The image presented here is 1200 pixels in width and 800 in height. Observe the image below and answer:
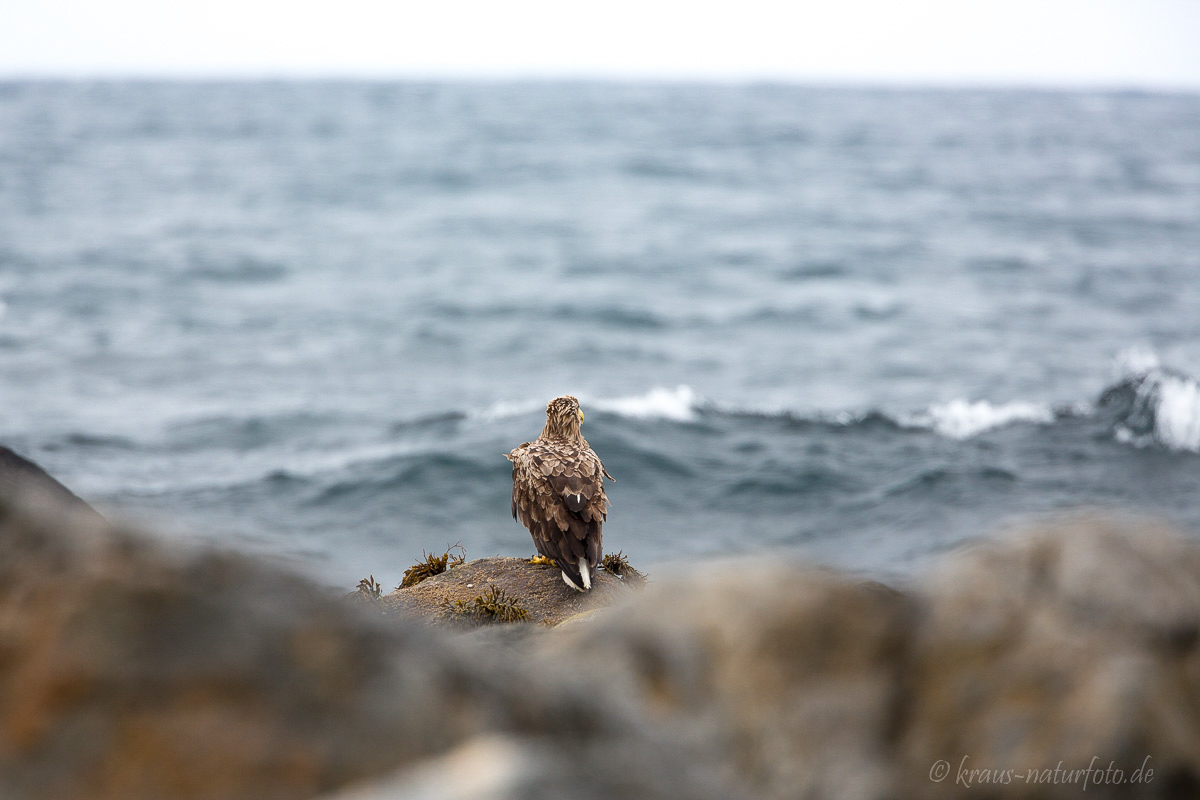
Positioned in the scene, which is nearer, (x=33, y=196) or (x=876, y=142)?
(x=33, y=196)

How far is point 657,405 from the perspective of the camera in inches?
945

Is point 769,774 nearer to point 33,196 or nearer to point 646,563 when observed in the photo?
point 646,563

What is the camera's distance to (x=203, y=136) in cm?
9119

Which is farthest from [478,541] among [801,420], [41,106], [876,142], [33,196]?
[41,106]

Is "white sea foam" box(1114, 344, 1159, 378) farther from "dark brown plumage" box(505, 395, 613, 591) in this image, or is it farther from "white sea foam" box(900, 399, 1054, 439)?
"dark brown plumage" box(505, 395, 613, 591)

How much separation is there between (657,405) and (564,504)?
15.9 metres

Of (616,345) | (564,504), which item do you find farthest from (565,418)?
(616,345)

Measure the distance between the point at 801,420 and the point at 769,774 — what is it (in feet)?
68.7

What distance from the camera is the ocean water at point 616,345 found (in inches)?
719

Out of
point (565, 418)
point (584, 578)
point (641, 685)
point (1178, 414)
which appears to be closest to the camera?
point (641, 685)

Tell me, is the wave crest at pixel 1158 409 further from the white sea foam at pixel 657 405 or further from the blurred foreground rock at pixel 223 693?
the blurred foreground rock at pixel 223 693

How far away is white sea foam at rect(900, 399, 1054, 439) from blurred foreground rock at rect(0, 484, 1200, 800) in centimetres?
2047

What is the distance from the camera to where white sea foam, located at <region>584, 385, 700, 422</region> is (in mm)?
23219

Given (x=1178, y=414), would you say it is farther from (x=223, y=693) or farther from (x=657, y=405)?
(x=223, y=693)
